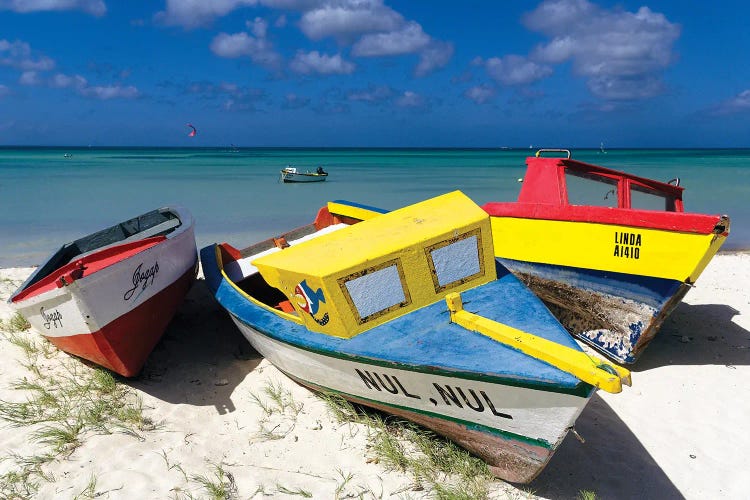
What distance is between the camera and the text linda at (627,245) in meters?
5.67

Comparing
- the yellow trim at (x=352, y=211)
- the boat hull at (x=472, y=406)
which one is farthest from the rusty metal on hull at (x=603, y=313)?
the boat hull at (x=472, y=406)

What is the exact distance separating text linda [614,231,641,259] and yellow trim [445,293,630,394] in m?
2.78

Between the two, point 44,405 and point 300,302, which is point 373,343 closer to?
point 300,302

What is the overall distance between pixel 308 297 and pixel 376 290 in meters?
0.60

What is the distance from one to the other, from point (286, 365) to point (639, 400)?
12.5ft

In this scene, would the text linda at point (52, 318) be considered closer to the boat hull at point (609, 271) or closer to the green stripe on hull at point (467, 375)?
the green stripe on hull at point (467, 375)

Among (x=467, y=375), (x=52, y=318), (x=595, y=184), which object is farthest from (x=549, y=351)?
(x=595, y=184)

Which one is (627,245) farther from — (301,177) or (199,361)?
(301,177)

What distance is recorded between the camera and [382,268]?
4207 mm

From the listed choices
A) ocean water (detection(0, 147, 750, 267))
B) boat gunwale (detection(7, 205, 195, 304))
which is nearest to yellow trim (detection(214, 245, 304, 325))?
boat gunwale (detection(7, 205, 195, 304))

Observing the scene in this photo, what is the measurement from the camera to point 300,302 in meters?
4.43

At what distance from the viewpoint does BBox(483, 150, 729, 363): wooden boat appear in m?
5.42

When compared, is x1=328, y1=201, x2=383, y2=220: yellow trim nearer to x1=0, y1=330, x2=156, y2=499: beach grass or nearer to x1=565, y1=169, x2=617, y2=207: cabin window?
x1=565, y1=169, x2=617, y2=207: cabin window

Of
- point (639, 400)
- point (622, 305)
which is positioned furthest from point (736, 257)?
point (639, 400)
